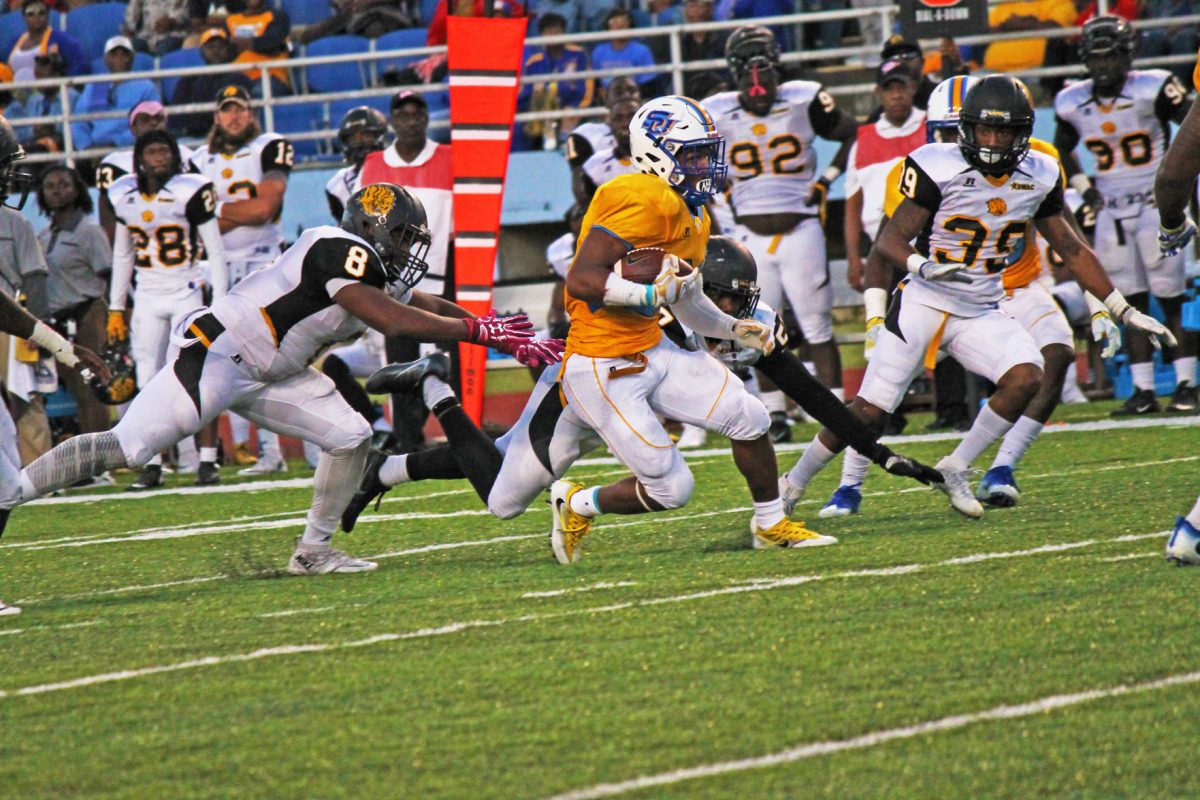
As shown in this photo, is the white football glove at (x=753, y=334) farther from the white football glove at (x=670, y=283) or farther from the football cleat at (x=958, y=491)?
the football cleat at (x=958, y=491)

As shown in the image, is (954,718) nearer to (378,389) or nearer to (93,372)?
(378,389)

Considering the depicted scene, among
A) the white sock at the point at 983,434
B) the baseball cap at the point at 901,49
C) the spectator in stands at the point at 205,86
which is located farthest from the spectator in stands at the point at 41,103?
the white sock at the point at 983,434

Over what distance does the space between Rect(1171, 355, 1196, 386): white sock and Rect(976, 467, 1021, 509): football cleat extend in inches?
150

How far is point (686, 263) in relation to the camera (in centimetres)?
566

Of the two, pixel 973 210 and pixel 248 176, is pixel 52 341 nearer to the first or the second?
pixel 973 210

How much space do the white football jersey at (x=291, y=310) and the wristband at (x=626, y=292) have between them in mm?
767

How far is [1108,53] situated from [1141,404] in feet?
6.78

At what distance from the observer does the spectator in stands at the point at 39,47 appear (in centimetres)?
1466

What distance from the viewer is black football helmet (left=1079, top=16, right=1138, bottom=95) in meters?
10.2

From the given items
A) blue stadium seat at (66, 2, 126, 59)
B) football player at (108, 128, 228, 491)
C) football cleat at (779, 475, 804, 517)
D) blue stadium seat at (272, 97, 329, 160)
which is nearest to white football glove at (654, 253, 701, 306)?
football cleat at (779, 475, 804, 517)

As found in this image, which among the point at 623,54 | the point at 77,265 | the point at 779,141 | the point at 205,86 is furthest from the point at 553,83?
the point at 77,265

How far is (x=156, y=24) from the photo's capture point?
1580 centimetres

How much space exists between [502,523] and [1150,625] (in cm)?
352

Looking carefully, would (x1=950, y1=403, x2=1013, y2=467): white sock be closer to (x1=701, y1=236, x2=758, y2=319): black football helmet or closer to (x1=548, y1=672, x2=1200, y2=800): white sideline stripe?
(x1=701, y1=236, x2=758, y2=319): black football helmet
